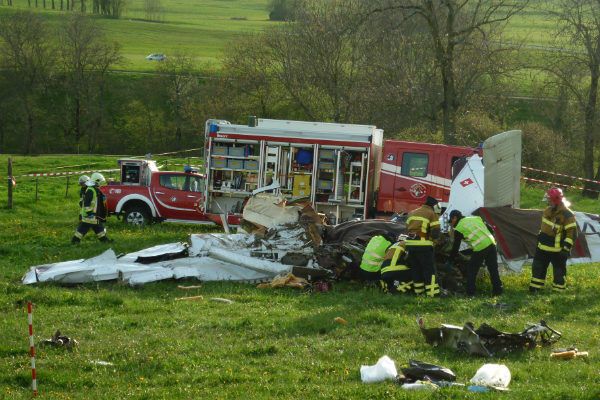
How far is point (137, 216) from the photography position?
24.9 meters

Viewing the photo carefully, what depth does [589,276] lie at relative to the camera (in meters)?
17.4

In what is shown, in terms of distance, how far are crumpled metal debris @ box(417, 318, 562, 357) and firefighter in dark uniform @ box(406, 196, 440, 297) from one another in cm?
373

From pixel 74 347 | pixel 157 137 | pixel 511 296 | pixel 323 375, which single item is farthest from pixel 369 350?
pixel 157 137

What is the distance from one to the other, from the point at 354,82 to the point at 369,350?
2996cm

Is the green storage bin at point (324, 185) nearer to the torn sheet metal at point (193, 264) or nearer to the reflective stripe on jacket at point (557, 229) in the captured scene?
the torn sheet metal at point (193, 264)

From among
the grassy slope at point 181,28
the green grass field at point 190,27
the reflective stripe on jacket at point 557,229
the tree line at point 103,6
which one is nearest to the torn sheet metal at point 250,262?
the reflective stripe on jacket at point 557,229

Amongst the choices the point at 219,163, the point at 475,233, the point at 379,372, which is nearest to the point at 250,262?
the point at 475,233

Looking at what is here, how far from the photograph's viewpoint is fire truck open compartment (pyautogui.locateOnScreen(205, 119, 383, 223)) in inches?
883

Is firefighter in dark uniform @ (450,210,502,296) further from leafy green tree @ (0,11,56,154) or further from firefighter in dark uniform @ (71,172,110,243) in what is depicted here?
leafy green tree @ (0,11,56,154)

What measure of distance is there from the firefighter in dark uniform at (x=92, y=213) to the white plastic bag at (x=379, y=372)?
12361 mm

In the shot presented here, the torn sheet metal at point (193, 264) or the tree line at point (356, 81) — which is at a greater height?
the tree line at point (356, 81)

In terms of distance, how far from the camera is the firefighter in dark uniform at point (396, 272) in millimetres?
15031

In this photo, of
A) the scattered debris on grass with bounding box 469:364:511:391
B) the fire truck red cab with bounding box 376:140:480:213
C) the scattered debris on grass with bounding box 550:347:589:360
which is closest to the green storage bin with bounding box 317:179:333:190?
the fire truck red cab with bounding box 376:140:480:213

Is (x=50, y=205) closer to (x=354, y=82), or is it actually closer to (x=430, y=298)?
(x=354, y=82)
